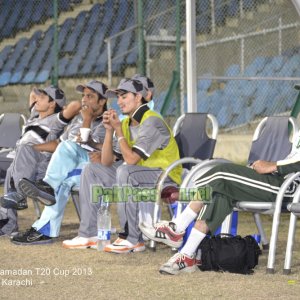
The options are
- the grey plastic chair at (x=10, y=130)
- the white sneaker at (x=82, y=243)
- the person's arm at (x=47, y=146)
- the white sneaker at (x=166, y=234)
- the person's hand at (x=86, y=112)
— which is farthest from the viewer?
the grey plastic chair at (x=10, y=130)

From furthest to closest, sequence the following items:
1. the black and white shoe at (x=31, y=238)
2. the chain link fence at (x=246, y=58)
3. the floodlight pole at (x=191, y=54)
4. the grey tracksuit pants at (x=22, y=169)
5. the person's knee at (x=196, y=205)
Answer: the chain link fence at (x=246, y=58)
the floodlight pole at (x=191, y=54)
the grey tracksuit pants at (x=22, y=169)
the black and white shoe at (x=31, y=238)
the person's knee at (x=196, y=205)

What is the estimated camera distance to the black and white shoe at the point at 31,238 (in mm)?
7535

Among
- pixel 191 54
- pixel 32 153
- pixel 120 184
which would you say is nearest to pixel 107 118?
pixel 120 184

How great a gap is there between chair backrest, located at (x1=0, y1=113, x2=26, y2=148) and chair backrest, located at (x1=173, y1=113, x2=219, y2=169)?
209 centimetres

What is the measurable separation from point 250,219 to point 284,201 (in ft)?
10.8

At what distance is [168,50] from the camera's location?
14.2 m

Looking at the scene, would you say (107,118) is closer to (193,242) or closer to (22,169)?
(22,169)

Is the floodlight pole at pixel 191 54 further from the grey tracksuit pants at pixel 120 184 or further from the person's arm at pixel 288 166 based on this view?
the person's arm at pixel 288 166

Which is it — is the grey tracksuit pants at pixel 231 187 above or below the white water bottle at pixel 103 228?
above

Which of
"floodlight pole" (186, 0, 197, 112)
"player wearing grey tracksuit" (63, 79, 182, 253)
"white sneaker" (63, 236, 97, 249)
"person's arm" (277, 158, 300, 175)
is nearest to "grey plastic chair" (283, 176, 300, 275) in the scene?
"person's arm" (277, 158, 300, 175)

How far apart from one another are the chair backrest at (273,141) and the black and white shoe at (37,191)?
5.19 feet

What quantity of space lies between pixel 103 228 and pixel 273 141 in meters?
1.42

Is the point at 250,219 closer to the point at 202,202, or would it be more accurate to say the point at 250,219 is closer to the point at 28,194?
the point at 28,194

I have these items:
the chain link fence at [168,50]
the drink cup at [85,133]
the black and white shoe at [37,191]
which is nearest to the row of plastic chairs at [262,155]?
the drink cup at [85,133]
